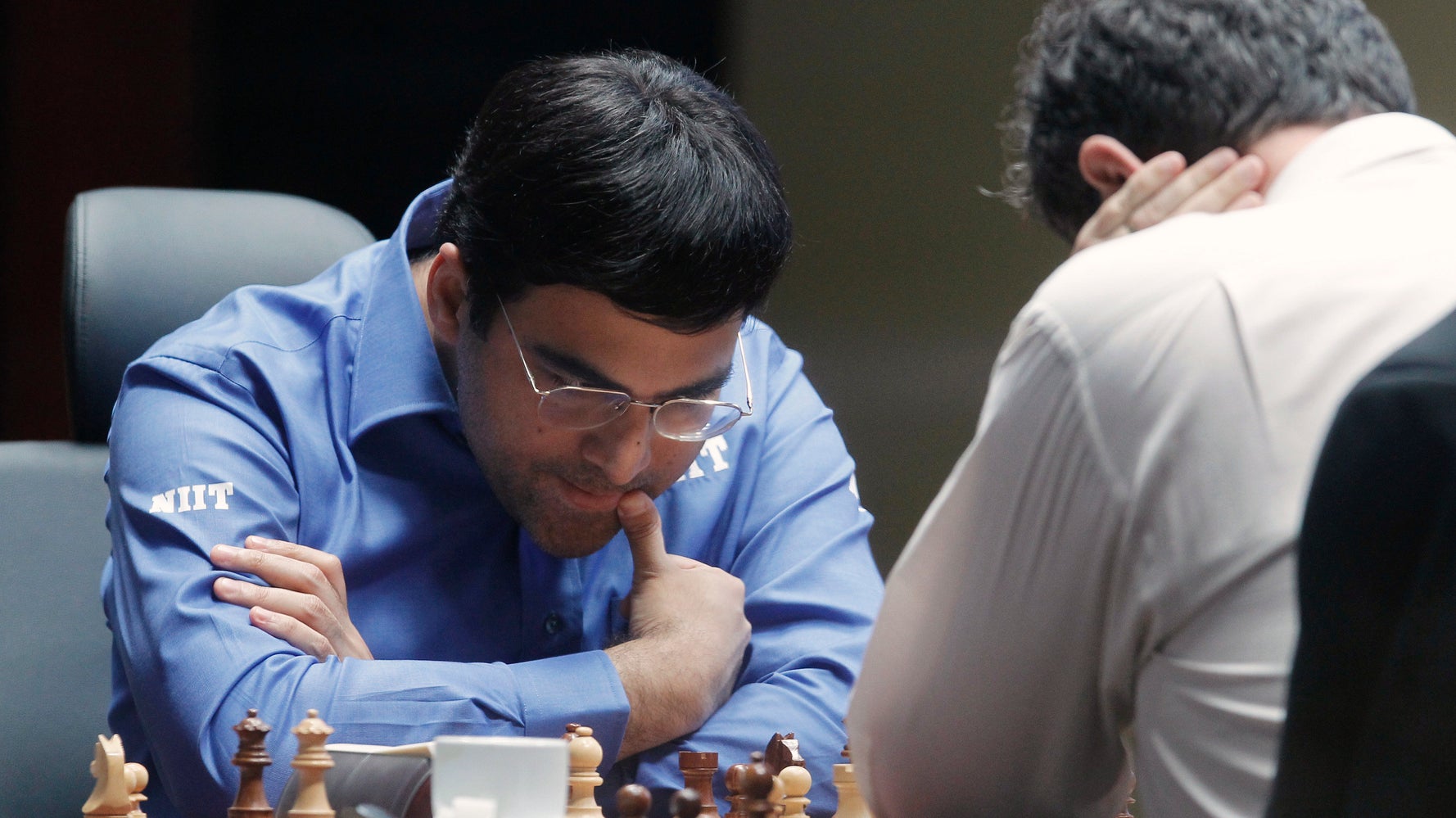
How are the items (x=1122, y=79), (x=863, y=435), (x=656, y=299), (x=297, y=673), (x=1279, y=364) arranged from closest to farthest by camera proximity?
1. (x=1279, y=364)
2. (x=1122, y=79)
3. (x=297, y=673)
4. (x=656, y=299)
5. (x=863, y=435)

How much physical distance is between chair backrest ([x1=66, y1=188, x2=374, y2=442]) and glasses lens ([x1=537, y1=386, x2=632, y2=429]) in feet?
2.35

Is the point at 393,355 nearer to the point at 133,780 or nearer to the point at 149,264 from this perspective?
the point at 149,264

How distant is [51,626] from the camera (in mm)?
1874

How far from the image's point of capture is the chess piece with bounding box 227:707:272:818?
1.03 metres

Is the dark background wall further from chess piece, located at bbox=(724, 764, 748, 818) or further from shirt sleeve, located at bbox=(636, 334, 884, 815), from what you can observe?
chess piece, located at bbox=(724, 764, 748, 818)

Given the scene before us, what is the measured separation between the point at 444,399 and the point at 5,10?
2.88m

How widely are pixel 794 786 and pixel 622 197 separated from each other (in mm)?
656

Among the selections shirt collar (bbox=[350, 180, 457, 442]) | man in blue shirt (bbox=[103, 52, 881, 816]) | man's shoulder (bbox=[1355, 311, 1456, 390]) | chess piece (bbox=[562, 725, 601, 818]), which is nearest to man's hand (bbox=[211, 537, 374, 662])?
man in blue shirt (bbox=[103, 52, 881, 816])

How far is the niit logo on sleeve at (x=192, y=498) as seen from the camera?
1.47 metres

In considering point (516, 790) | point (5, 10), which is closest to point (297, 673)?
point (516, 790)

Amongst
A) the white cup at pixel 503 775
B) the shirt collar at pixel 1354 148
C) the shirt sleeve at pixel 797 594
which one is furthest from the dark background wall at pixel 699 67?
the white cup at pixel 503 775

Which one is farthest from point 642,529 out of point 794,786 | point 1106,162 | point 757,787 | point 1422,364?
point 1422,364

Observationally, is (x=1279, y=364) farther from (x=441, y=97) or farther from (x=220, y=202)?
(x=441, y=97)

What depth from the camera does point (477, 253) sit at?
1638mm
